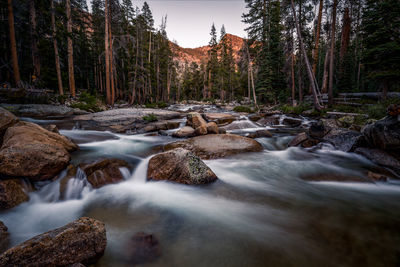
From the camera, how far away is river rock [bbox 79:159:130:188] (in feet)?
13.1

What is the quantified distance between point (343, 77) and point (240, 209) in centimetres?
2695

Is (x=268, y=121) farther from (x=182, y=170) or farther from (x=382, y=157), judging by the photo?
(x=182, y=170)

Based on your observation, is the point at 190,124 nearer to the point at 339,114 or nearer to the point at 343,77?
the point at 339,114

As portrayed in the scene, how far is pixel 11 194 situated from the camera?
3033 mm

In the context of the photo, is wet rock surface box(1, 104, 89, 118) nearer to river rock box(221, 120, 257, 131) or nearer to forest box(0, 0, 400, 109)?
forest box(0, 0, 400, 109)

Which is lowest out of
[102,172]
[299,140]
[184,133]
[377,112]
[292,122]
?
[102,172]

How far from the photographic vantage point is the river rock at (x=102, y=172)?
3998mm

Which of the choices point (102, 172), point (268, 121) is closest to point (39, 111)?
point (102, 172)

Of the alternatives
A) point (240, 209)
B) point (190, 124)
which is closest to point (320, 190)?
point (240, 209)

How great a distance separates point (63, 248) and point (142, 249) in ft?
3.11

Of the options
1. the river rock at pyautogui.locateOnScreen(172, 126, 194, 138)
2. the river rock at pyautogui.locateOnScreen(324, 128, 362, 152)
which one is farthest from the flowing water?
the river rock at pyautogui.locateOnScreen(172, 126, 194, 138)

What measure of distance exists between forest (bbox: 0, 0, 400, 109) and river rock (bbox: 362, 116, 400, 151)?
8510 millimetres

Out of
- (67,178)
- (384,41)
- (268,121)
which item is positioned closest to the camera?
(67,178)

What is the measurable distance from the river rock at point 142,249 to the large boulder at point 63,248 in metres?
0.35
